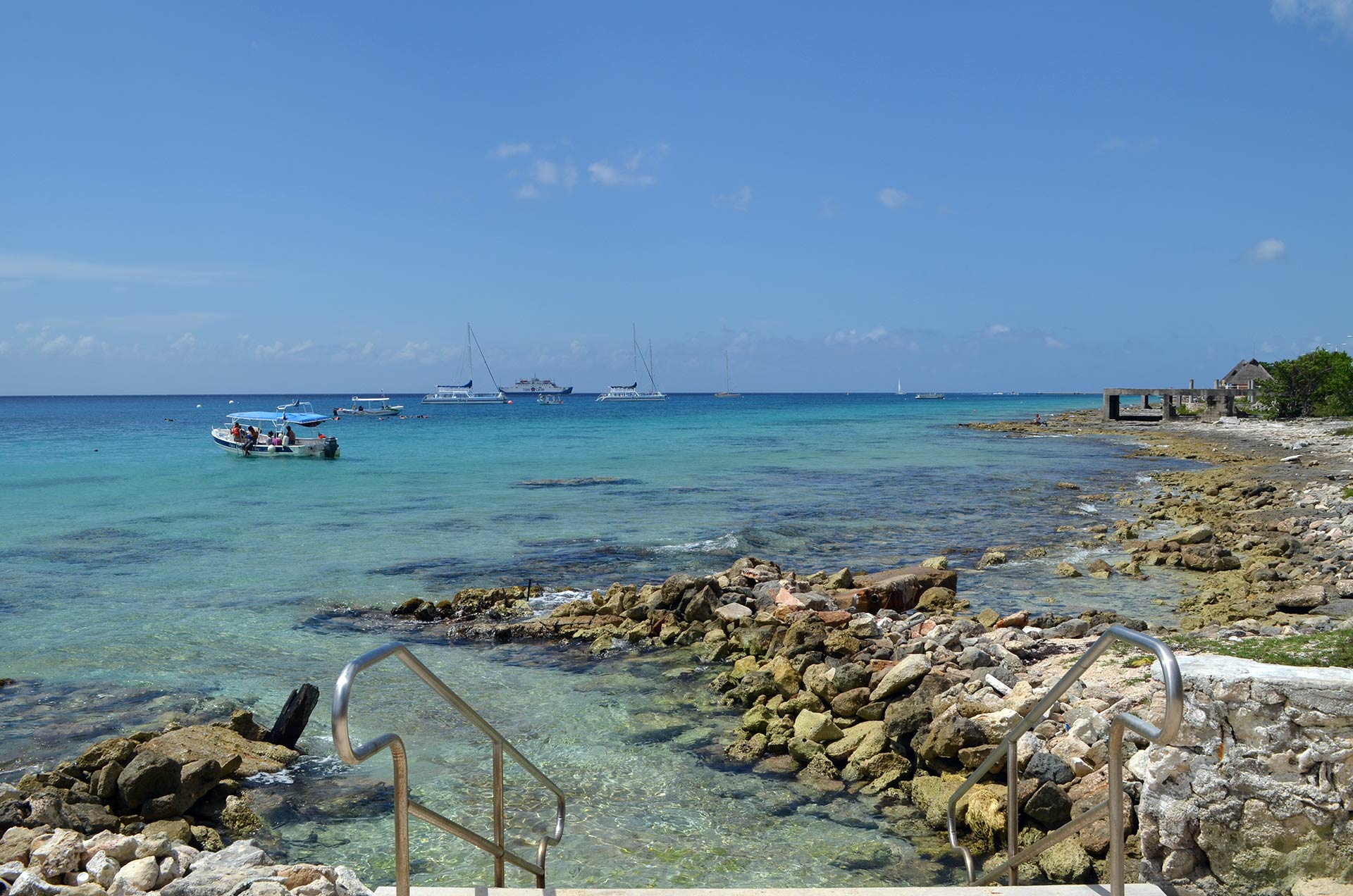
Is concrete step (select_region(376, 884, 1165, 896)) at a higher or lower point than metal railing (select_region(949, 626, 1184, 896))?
lower

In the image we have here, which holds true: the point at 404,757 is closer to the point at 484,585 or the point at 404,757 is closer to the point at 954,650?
the point at 954,650

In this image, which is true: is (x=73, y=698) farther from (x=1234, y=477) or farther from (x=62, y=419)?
(x=62, y=419)

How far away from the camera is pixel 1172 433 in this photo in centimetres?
5469

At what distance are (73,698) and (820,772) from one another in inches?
316

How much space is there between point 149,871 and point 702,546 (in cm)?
1514

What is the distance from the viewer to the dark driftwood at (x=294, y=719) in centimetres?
853

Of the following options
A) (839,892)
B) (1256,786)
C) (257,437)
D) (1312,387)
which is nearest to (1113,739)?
(1256,786)

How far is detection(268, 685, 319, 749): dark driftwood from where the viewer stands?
8.53 m

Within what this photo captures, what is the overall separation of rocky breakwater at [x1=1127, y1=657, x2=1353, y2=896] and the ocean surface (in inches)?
93.8

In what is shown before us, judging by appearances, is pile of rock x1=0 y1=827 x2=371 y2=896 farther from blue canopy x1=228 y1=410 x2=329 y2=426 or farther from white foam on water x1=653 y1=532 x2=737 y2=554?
blue canopy x1=228 y1=410 x2=329 y2=426

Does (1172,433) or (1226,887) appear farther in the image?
(1172,433)

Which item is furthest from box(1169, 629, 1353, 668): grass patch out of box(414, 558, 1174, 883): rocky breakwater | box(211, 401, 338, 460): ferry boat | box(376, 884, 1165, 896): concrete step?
box(211, 401, 338, 460): ferry boat

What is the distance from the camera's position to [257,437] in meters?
45.7

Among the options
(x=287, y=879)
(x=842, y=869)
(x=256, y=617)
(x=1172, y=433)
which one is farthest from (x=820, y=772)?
(x=1172, y=433)
